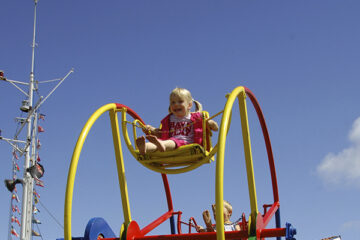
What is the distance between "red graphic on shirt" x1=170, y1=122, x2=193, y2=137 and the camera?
664 centimetres

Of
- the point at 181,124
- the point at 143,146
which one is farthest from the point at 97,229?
the point at 181,124

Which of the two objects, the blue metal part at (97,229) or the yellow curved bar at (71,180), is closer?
the yellow curved bar at (71,180)

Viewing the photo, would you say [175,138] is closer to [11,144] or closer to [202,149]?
[202,149]

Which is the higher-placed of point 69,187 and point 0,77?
point 0,77

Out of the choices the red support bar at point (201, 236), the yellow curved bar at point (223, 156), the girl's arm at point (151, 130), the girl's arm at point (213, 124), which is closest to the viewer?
the yellow curved bar at point (223, 156)

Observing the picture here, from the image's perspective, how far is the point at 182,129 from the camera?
6.68 meters

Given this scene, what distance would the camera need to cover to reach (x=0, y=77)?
2798 centimetres

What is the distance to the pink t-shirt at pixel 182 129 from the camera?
6605 millimetres

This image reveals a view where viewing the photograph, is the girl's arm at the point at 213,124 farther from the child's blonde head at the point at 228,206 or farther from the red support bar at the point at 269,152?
the child's blonde head at the point at 228,206

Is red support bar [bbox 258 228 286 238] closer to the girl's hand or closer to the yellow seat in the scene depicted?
the yellow seat

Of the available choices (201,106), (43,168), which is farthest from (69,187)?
(43,168)

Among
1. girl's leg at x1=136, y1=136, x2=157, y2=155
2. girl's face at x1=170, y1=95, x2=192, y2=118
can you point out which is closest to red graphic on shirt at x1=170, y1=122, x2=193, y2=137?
girl's face at x1=170, y1=95, x2=192, y2=118

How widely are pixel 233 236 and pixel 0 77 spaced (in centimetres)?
2540

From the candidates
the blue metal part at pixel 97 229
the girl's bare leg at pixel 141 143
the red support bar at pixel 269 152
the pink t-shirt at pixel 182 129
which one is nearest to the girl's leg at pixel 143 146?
the girl's bare leg at pixel 141 143
